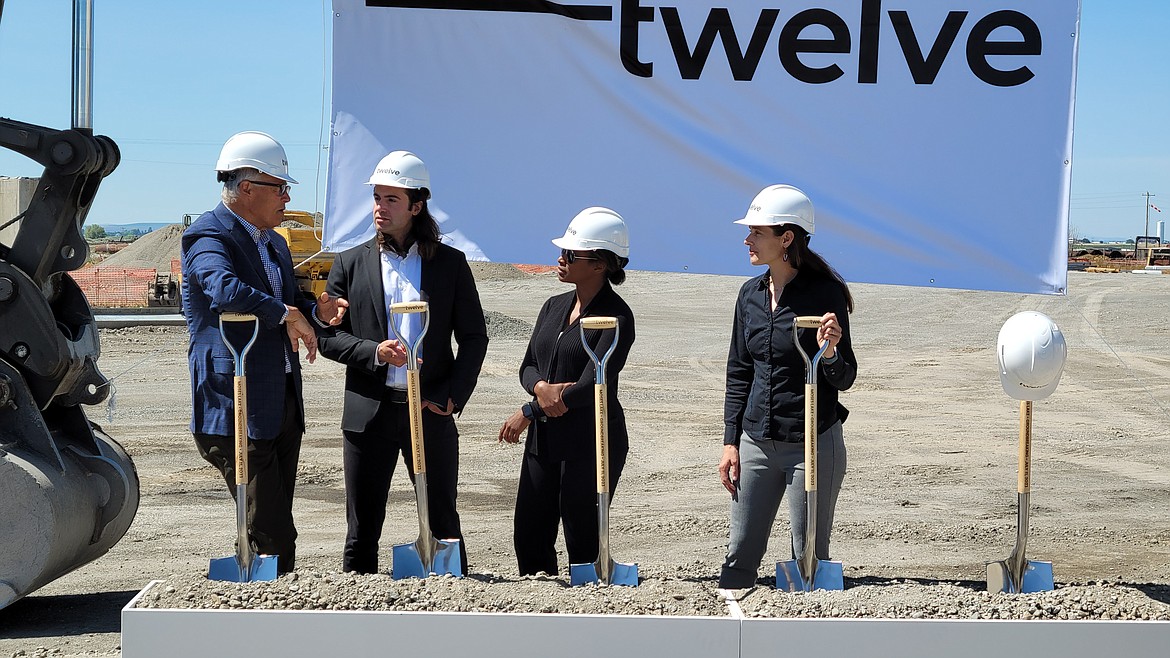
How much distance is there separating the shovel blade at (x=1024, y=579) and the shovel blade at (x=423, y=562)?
173 centimetres

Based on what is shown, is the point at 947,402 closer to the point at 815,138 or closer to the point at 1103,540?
the point at 1103,540

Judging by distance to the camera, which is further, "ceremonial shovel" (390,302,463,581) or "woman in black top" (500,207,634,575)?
"woman in black top" (500,207,634,575)

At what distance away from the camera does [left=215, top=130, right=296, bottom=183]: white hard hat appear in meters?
4.39

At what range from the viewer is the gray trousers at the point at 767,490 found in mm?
4258

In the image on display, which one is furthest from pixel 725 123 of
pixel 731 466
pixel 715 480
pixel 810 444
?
pixel 715 480

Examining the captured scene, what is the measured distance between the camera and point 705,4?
490 centimetres

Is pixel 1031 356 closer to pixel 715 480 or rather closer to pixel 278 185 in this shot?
pixel 278 185

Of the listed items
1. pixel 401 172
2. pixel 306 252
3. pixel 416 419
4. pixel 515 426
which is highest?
pixel 306 252

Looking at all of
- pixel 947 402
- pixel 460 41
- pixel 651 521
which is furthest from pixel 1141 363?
pixel 460 41

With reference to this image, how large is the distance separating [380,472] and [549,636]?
1.48 m

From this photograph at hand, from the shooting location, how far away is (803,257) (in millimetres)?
4266

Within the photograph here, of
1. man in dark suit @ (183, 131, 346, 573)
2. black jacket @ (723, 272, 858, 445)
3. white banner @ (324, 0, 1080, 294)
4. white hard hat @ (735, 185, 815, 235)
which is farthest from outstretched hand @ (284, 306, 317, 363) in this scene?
white hard hat @ (735, 185, 815, 235)

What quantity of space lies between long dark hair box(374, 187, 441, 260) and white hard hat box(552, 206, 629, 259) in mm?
494

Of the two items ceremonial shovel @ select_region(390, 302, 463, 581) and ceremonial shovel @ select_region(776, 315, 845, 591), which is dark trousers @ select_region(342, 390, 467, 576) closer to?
ceremonial shovel @ select_region(390, 302, 463, 581)
